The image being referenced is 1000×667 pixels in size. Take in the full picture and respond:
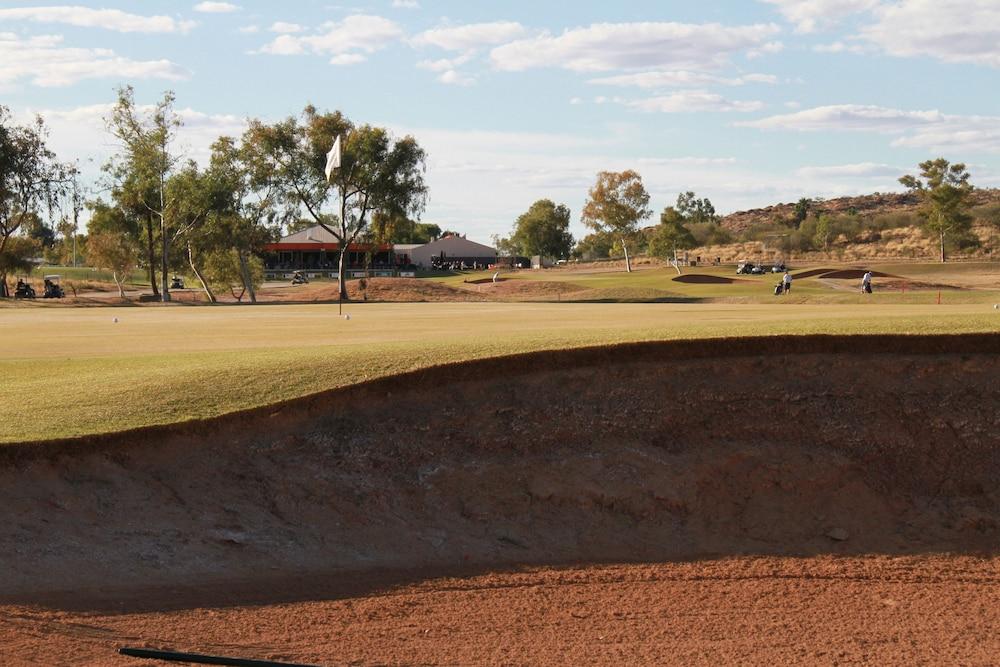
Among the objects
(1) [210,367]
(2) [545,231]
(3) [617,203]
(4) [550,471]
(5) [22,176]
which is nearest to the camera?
(4) [550,471]

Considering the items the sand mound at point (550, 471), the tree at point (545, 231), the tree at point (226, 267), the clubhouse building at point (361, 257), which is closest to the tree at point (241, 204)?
the tree at point (226, 267)

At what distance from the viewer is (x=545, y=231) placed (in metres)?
164

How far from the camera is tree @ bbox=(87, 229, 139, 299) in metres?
75.3

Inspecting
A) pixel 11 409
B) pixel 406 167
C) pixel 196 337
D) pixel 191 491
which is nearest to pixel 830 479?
pixel 191 491

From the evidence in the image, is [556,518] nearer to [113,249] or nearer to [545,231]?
[113,249]

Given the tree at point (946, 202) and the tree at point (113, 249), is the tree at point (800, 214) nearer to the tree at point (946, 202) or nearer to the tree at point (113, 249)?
the tree at point (946, 202)

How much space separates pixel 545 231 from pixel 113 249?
314 feet

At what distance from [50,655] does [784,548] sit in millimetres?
7472

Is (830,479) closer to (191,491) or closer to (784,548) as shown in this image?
(784,548)

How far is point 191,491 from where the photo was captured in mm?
10922

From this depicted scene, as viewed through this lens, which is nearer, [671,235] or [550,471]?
[550,471]

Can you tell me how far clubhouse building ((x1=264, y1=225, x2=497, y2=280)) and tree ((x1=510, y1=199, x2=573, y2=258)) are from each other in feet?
25.1

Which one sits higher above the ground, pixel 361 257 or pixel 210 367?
pixel 361 257

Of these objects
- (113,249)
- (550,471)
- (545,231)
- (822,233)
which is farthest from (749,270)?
(550,471)
